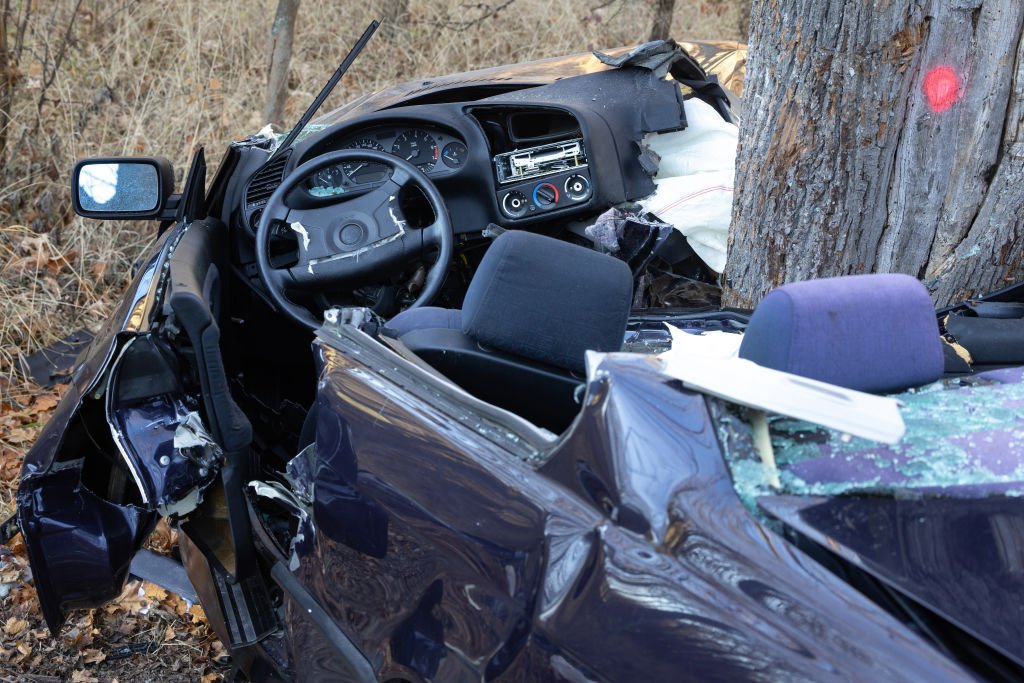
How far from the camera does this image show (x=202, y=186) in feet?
11.5

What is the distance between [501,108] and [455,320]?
1467mm

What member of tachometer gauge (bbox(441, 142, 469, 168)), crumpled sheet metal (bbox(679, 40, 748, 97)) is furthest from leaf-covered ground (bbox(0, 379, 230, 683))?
crumpled sheet metal (bbox(679, 40, 748, 97))

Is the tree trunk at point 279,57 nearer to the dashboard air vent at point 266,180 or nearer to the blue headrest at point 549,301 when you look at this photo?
the dashboard air vent at point 266,180

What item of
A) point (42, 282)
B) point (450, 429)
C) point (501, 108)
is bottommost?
point (42, 282)

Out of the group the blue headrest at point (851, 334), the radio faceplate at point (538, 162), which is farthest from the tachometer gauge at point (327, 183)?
the blue headrest at point (851, 334)

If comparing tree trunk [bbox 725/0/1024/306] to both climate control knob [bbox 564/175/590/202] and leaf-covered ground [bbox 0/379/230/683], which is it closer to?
climate control knob [bbox 564/175/590/202]

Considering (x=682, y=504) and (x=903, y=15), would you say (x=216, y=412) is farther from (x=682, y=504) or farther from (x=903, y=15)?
(x=903, y=15)

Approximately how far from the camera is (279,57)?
6.70 metres

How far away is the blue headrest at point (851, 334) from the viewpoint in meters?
1.56

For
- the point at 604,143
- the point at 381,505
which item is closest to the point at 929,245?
the point at 604,143

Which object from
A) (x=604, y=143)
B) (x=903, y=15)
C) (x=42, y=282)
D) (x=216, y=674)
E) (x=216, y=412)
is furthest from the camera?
(x=42, y=282)

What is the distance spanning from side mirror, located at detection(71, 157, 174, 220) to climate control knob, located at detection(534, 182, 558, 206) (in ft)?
4.35

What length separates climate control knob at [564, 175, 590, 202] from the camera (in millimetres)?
3711

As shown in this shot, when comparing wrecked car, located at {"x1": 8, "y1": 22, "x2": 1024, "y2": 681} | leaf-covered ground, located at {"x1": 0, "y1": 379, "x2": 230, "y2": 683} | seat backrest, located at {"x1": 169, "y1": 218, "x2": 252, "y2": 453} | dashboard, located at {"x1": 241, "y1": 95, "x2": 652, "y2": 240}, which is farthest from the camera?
dashboard, located at {"x1": 241, "y1": 95, "x2": 652, "y2": 240}
